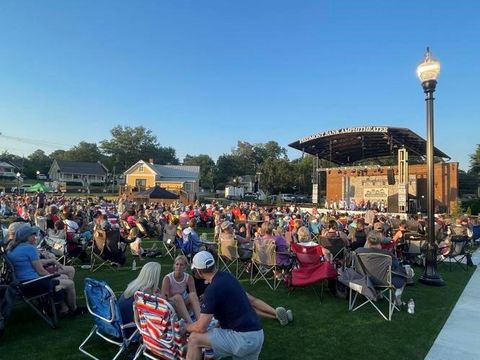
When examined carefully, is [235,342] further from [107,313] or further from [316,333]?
[316,333]

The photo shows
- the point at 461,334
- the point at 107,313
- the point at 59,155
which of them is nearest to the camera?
the point at 107,313

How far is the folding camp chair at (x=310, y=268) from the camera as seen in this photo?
6.25 meters

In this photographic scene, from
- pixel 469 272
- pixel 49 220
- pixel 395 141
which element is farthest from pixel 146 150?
pixel 469 272

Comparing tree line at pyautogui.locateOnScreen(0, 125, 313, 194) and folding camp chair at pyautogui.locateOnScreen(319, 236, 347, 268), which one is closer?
folding camp chair at pyautogui.locateOnScreen(319, 236, 347, 268)

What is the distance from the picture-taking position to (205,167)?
82312 mm

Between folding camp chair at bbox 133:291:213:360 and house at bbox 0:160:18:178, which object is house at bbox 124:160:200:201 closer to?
house at bbox 0:160:18:178

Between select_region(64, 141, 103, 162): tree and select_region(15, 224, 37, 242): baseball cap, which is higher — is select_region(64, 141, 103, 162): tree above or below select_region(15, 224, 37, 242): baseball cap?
above

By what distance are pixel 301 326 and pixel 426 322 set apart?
1.95m

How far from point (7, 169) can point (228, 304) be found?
319 feet

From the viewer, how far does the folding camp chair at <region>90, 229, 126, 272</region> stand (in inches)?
333

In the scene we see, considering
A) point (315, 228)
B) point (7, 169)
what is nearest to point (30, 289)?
point (315, 228)

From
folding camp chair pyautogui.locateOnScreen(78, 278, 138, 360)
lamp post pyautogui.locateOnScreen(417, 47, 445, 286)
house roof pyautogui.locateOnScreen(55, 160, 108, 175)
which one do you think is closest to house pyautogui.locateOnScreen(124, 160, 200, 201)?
house roof pyautogui.locateOnScreen(55, 160, 108, 175)

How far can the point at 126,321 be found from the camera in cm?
381

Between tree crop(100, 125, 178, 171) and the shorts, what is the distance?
82698 millimetres
